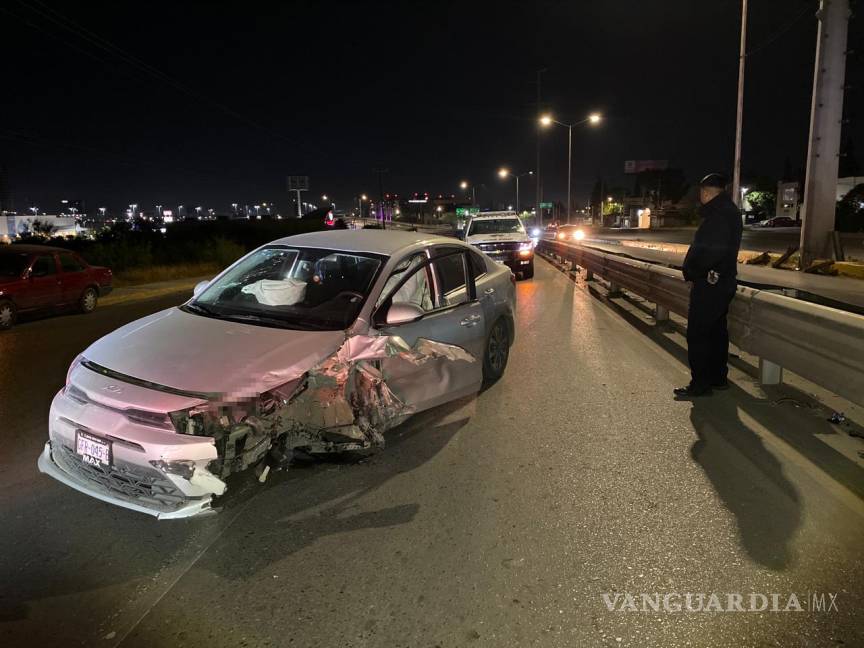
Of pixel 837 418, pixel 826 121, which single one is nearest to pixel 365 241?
pixel 837 418

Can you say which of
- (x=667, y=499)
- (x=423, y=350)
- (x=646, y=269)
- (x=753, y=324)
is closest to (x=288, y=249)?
(x=423, y=350)

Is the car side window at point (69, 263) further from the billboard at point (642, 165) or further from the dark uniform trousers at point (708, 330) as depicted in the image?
the billboard at point (642, 165)

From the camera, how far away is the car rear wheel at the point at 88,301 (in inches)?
512

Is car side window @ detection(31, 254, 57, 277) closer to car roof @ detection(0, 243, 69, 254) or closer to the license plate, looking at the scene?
car roof @ detection(0, 243, 69, 254)

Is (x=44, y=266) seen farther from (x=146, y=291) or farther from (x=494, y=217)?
(x=494, y=217)

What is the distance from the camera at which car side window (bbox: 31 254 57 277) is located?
11.8 metres

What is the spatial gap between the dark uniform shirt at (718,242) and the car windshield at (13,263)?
1135 centimetres

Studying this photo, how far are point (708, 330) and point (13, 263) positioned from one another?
11.9 meters

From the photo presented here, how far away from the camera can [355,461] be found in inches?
179

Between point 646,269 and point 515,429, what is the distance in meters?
6.52

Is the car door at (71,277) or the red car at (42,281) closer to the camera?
the red car at (42,281)

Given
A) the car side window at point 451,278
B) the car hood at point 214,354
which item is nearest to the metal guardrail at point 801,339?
the car side window at point 451,278

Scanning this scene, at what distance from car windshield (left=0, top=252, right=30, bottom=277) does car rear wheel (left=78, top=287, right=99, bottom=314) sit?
1.41 m

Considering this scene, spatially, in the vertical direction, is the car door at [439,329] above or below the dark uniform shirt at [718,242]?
below
